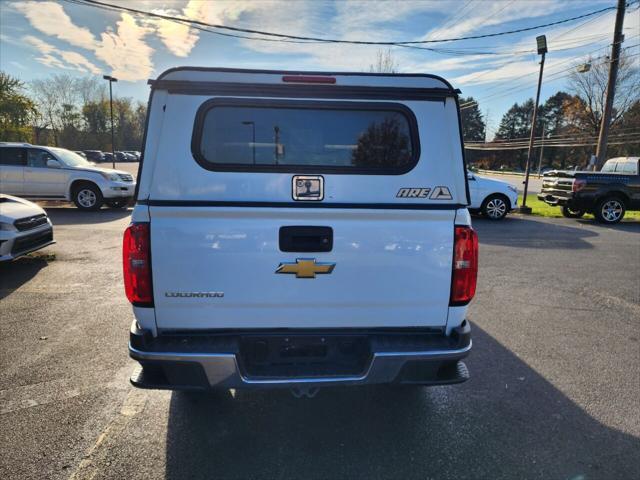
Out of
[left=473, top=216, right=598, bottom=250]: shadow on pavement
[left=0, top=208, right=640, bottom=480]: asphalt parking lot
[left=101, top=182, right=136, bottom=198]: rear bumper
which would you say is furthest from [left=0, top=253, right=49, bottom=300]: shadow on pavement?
[left=473, top=216, right=598, bottom=250]: shadow on pavement

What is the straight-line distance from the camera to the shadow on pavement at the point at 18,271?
5.51 metres

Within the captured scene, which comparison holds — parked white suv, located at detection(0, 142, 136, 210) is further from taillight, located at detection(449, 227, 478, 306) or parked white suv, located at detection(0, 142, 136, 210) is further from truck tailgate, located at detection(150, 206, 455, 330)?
taillight, located at detection(449, 227, 478, 306)

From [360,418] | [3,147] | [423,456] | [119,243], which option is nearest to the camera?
[423,456]

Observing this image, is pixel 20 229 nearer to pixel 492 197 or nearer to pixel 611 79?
pixel 492 197

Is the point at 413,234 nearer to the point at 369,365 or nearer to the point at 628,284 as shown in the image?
the point at 369,365


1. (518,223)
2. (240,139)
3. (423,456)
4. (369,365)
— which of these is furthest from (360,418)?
(518,223)

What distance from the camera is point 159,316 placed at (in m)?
2.35

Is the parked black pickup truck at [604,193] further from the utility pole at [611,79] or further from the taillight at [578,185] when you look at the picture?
the utility pole at [611,79]

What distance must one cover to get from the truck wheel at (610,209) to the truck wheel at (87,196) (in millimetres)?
15451

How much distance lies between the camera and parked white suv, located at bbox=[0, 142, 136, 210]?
11867 mm

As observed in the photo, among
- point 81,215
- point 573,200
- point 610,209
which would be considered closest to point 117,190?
point 81,215

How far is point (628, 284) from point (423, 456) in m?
5.66

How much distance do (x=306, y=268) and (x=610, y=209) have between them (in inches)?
547

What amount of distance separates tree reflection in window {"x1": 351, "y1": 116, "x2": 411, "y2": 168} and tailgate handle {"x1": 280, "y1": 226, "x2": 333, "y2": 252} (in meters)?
0.48
